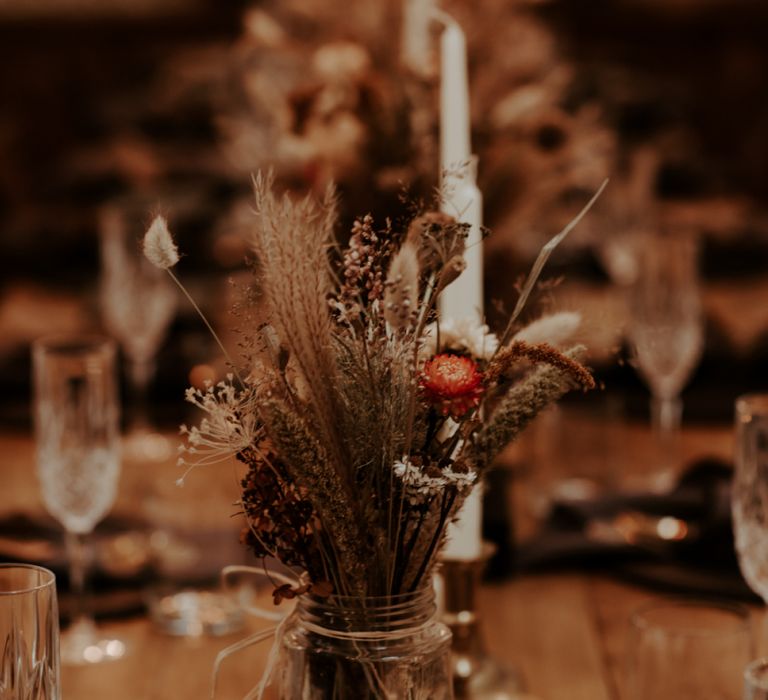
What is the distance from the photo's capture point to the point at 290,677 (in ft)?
2.74

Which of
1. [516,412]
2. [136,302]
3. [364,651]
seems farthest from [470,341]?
[136,302]

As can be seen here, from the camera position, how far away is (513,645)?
133 centimetres

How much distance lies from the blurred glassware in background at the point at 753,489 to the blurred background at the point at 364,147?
0.52ft

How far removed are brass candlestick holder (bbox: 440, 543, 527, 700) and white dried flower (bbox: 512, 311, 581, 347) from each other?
27 centimetres

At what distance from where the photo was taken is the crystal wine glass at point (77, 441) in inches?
51.4

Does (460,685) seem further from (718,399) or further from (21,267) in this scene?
(21,267)

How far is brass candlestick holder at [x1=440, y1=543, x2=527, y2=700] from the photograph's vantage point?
1096 mm

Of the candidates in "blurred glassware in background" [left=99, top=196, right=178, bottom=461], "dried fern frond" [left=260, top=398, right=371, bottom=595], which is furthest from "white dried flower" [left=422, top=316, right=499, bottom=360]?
"blurred glassware in background" [left=99, top=196, right=178, bottom=461]

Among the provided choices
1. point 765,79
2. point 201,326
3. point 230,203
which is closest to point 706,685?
point 201,326

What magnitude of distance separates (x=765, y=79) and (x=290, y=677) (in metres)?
3.76

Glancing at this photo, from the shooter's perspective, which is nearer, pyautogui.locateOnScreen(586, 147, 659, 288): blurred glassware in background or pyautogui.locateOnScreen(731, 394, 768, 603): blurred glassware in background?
pyautogui.locateOnScreen(731, 394, 768, 603): blurred glassware in background

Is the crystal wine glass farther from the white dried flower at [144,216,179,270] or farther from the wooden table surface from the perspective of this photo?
the white dried flower at [144,216,179,270]

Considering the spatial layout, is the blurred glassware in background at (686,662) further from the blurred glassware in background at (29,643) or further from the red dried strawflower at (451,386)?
the blurred glassware in background at (29,643)

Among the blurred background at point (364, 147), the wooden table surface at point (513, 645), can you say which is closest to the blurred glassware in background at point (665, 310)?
the blurred background at point (364, 147)
